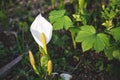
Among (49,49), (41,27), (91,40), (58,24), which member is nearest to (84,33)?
(91,40)

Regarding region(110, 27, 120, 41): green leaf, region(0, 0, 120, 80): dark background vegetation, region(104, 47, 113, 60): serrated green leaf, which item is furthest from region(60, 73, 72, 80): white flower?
region(110, 27, 120, 41): green leaf

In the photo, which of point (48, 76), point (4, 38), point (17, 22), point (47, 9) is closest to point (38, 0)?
point (47, 9)

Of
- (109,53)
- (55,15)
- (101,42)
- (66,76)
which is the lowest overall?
(66,76)

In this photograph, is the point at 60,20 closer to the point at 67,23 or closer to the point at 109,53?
the point at 67,23

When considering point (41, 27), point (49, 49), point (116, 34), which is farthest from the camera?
point (49, 49)

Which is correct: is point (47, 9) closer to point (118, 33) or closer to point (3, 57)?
point (3, 57)

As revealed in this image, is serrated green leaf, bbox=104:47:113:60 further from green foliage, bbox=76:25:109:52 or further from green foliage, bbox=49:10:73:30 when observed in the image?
green foliage, bbox=49:10:73:30
